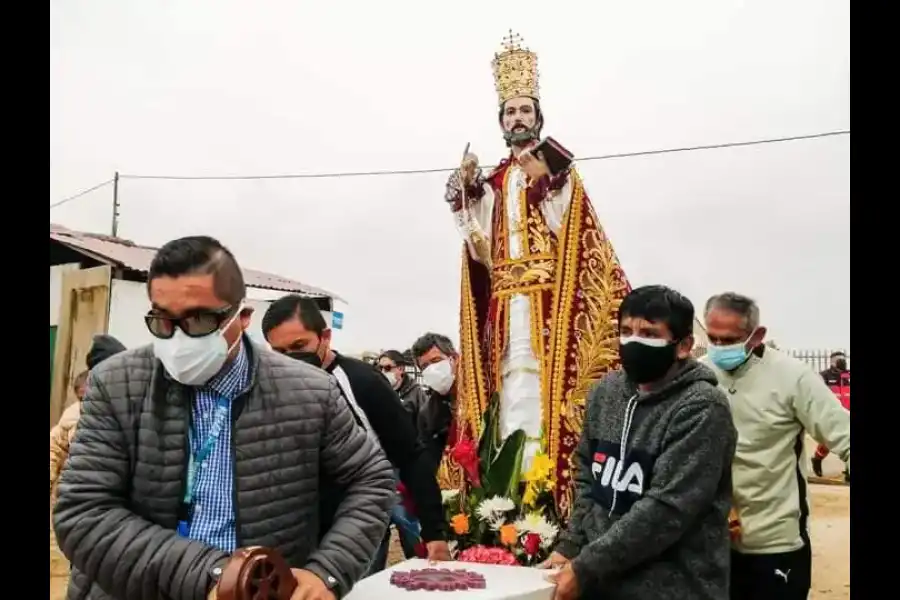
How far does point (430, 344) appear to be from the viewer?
4738 mm

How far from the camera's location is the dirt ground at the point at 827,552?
511 centimetres

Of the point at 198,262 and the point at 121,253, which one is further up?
the point at 121,253

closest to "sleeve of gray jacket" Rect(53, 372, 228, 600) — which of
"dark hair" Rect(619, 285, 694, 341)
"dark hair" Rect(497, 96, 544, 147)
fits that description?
"dark hair" Rect(619, 285, 694, 341)

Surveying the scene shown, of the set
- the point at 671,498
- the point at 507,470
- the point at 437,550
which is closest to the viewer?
the point at 671,498

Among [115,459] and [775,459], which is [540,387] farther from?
[115,459]

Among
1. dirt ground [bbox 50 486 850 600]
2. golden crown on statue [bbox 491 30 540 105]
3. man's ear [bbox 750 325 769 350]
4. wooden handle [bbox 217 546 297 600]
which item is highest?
golden crown on statue [bbox 491 30 540 105]

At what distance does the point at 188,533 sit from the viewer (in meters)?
1.56

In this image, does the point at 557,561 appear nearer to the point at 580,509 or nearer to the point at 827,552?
the point at 580,509

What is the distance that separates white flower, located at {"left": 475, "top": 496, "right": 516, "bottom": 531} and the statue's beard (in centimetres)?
162

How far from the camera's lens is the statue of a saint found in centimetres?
362

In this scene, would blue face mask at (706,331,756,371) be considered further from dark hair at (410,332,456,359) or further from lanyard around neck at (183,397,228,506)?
dark hair at (410,332,456,359)

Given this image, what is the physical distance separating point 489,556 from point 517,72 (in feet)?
7.08

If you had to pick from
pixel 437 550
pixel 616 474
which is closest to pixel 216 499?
pixel 616 474
